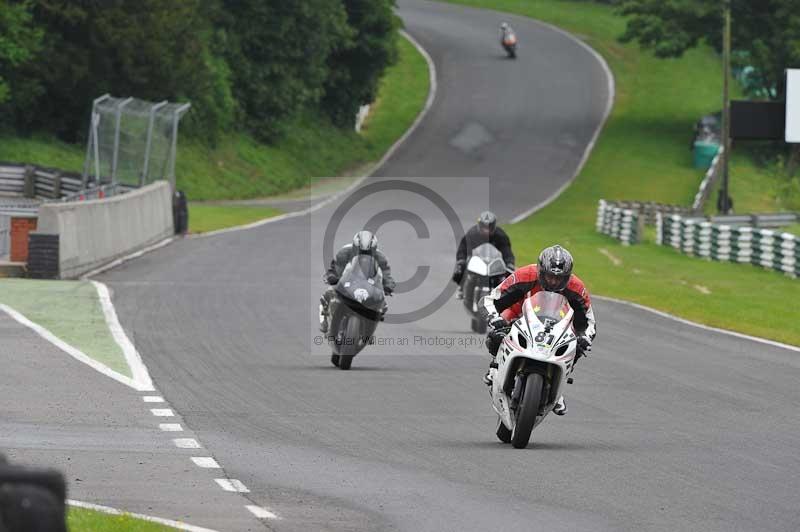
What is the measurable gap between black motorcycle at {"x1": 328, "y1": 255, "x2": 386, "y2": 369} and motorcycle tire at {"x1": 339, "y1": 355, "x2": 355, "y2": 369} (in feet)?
0.03

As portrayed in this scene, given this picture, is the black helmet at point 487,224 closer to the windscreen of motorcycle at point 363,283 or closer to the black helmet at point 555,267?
the windscreen of motorcycle at point 363,283

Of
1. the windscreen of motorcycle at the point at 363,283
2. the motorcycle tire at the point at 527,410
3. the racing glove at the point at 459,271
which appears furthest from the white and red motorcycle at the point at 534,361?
the racing glove at the point at 459,271

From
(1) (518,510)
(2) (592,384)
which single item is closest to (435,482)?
(1) (518,510)

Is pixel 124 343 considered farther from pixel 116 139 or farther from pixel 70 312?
pixel 116 139

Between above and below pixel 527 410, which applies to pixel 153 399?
below

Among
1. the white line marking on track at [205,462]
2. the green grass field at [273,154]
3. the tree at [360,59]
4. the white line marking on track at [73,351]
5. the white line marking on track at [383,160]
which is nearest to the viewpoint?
the white line marking on track at [205,462]

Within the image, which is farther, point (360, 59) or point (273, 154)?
point (360, 59)

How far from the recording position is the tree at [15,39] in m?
51.9

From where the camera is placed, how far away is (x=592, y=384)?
16922 millimetres

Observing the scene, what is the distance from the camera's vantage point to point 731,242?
39406mm

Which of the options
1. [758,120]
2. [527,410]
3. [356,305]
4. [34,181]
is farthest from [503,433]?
[34,181]

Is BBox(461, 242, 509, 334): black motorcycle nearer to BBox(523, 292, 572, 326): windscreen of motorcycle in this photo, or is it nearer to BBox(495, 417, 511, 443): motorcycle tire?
BBox(495, 417, 511, 443): motorcycle tire

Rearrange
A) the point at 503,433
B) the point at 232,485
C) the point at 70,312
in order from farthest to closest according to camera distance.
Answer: the point at 70,312 < the point at 503,433 < the point at 232,485

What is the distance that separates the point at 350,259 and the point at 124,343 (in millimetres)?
3146
